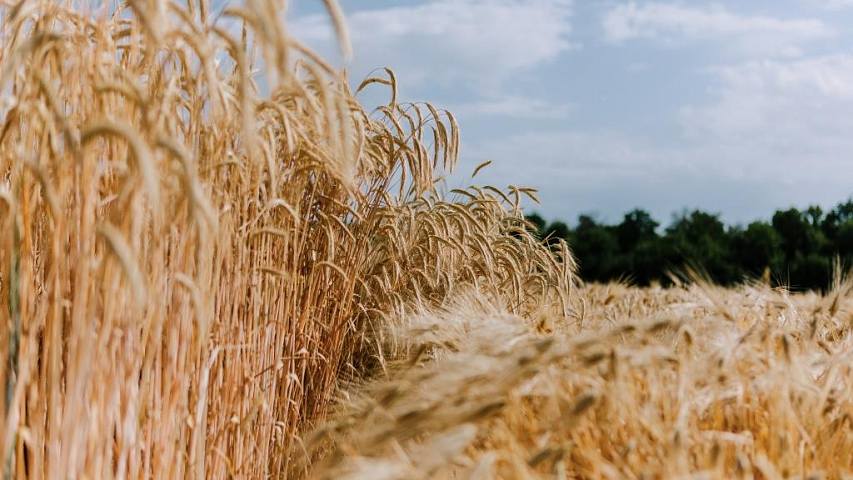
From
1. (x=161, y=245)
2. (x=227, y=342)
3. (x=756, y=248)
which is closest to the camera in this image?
(x=161, y=245)

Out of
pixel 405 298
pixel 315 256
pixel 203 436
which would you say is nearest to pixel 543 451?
pixel 203 436

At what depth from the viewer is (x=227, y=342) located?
2045mm

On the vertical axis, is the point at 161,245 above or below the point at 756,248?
above

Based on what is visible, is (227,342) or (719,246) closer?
(227,342)

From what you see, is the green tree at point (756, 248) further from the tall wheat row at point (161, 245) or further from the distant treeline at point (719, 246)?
the tall wheat row at point (161, 245)

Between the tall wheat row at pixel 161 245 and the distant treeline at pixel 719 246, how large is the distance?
730 cm

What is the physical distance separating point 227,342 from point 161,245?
0.67 m

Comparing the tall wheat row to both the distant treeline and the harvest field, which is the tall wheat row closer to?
the harvest field

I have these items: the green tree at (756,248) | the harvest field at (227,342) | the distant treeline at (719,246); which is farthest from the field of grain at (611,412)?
the green tree at (756,248)

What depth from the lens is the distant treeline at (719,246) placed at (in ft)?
31.7

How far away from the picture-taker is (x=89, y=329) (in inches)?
48.1

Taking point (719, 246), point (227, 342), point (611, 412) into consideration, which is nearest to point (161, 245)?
point (227, 342)

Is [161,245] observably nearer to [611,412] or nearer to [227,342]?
[227,342]

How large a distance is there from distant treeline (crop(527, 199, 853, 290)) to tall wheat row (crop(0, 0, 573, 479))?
730 cm
